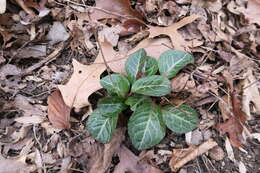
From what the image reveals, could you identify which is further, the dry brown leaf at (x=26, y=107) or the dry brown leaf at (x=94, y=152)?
the dry brown leaf at (x=26, y=107)

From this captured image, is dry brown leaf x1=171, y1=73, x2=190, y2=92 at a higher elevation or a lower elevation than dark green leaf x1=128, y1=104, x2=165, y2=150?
higher

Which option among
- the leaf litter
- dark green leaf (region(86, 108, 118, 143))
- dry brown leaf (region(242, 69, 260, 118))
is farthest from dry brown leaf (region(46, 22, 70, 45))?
dry brown leaf (region(242, 69, 260, 118))

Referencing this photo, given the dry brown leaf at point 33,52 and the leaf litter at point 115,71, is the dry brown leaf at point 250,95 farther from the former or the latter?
the dry brown leaf at point 33,52

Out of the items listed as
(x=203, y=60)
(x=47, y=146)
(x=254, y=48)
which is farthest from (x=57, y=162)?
(x=254, y=48)

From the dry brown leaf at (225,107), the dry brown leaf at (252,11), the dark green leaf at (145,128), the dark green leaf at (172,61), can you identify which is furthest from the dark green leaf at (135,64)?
the dry brown leaf at (252,11)

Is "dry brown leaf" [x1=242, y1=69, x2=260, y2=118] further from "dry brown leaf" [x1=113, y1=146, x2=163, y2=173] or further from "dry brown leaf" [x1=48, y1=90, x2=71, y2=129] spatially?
"dry brown leaf" [x1=48, y1=90, x2=71, y2=129]

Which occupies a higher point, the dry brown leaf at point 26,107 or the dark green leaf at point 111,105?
the dark green leaf at point 111,105

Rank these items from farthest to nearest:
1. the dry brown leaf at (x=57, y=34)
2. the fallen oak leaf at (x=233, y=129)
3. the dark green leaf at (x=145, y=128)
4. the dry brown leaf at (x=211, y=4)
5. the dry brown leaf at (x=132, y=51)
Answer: the dry brown leaf at (x=211, y=4) < the dry brown leaf at (x=57, y=34) < the dry brown leaf at (x=132, y=51) < the fallen oak leaf at (x=233, y=129) < the dark green leaf at (x=145, y=128)

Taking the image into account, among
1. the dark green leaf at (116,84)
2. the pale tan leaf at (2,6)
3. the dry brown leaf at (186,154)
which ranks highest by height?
the pale tan leaf at (2,6)
